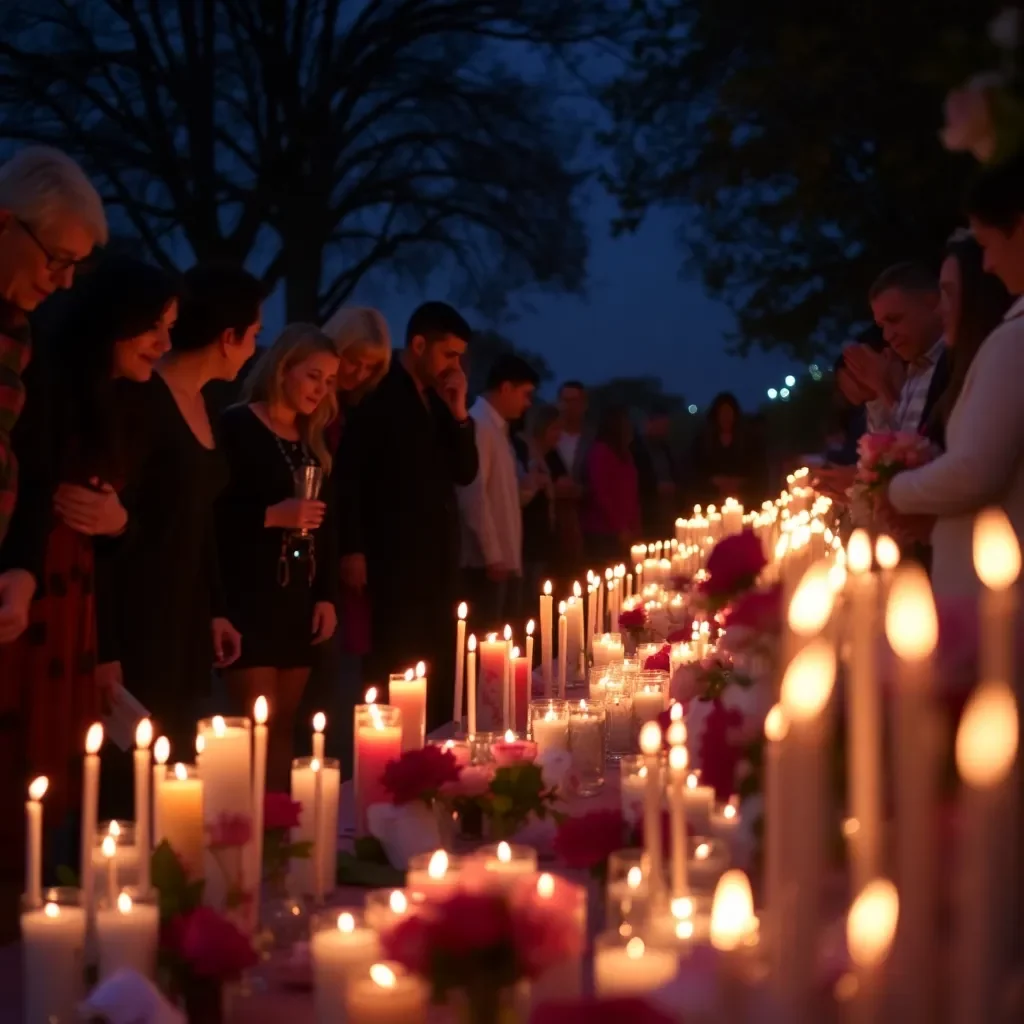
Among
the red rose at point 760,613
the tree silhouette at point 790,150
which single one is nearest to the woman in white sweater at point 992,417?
the red rose at point 760,613

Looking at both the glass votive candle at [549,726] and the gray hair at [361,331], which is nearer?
the glass votive candle at [549,726]

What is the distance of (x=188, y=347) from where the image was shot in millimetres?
4398

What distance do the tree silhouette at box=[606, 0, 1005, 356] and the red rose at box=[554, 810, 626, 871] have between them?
10.6m

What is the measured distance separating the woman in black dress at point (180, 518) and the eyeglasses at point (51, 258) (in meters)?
0.77

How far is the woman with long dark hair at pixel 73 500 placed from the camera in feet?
11.0

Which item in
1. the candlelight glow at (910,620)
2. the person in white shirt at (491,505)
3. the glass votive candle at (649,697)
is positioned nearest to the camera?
the candlelight glow at (910,620)

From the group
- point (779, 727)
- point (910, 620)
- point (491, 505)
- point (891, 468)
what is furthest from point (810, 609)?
point (491, 505)

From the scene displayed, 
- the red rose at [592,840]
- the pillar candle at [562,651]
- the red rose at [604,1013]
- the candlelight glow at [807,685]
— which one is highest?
the pillar candle at [562,651]

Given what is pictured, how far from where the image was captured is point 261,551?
4.84 m

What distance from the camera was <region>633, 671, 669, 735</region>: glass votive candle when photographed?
11.8 ft

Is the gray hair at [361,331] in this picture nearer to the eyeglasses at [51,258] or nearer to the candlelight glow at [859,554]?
the eyeglasses at [51,258]

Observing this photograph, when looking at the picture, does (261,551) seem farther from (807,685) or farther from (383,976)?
(807,685)

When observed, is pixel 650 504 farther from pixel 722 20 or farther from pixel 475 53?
pixel 475 53

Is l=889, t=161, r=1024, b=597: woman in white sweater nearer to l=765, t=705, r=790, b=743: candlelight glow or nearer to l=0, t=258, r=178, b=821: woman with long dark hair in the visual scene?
l=0, t=258, r=178, b=821: woman with long dark hair
